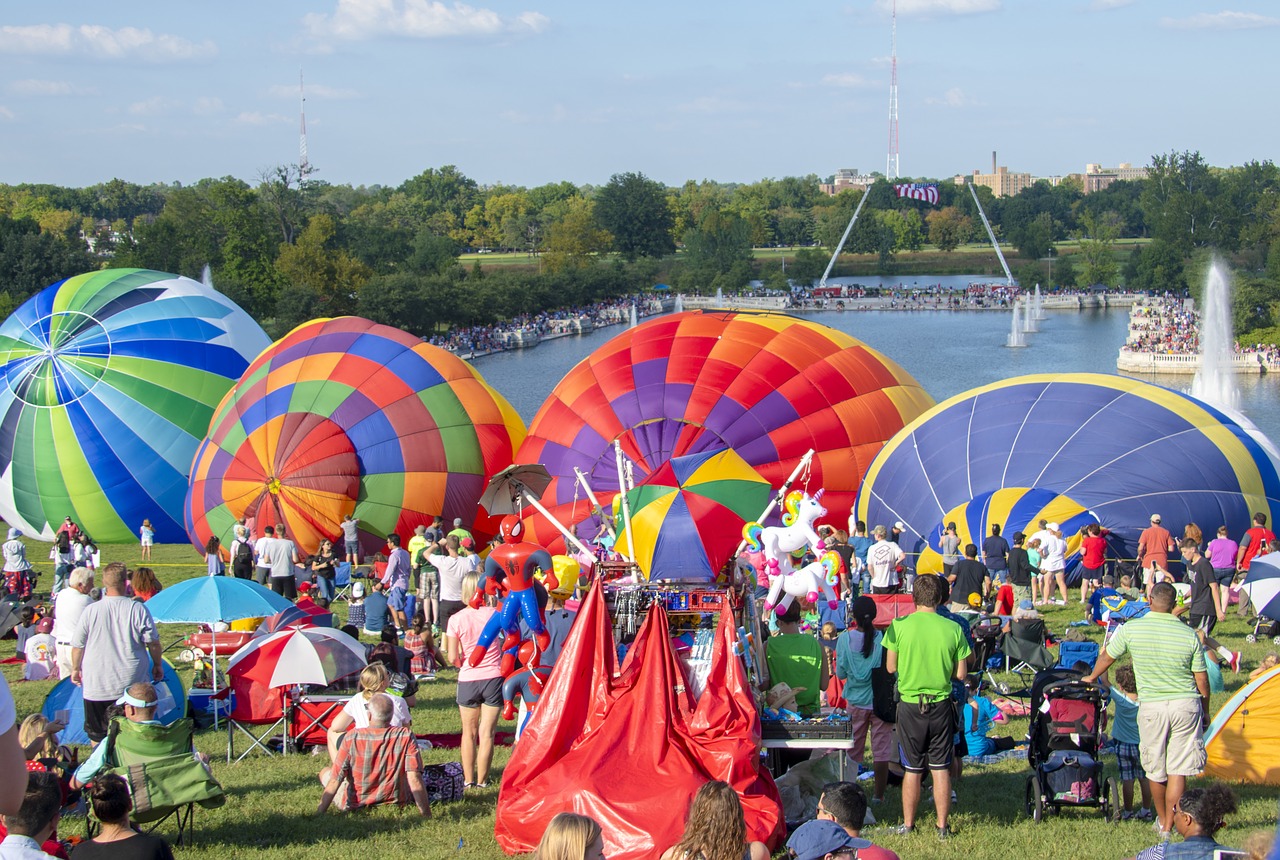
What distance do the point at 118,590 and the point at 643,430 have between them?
8.93m

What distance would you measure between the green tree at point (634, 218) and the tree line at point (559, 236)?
163 millimetres

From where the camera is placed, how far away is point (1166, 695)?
6.06 m

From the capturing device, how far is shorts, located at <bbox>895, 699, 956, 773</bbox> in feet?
20.2

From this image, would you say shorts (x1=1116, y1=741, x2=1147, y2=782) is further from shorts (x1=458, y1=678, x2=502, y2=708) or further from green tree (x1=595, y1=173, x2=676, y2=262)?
green tree (x1=595, y1=173, x2=676, y2=262)

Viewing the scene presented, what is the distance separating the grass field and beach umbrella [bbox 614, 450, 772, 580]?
227cm

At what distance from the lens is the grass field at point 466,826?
20.0 ft

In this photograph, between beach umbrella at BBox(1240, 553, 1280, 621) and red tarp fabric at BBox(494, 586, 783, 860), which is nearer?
red tarp fabric at BBox(494, 586, 783, 860)

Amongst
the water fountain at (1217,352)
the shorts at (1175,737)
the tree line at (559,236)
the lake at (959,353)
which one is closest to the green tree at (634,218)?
the tree line at (559,236)

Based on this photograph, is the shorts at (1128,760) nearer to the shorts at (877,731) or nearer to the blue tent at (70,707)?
the shorts at (877,731)

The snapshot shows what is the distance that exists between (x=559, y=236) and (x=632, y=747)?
92430mm

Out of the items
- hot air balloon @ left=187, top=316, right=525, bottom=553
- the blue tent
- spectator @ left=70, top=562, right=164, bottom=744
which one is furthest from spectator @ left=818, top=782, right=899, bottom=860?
hot air balloon @ left=187, top=316, right=525, bottom=553

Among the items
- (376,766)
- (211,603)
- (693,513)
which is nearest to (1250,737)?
(693,513)

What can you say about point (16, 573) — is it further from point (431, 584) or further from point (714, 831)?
point (714, 831)

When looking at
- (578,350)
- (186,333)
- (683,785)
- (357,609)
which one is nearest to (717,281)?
(578,350)
